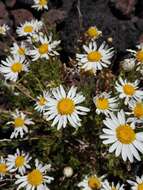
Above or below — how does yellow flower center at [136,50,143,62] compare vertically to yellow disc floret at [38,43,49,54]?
below

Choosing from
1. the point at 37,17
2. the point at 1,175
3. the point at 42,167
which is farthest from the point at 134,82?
the point at 37,17

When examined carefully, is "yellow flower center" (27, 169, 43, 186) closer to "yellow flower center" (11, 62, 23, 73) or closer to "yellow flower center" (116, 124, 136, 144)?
"yellow flower center" (116, 124, 136, 144)

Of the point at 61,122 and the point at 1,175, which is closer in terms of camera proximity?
the point at 61,122

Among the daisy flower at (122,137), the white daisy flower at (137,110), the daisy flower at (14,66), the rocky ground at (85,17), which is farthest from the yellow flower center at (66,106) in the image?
the rocky ground at (85,17)

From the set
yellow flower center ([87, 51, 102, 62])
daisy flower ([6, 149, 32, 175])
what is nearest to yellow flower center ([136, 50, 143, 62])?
yellow flower center ([87, 51, 102, 62])

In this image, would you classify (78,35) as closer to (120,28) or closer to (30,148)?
(120,28)

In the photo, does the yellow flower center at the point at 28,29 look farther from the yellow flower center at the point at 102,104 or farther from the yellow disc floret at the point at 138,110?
the yellow disc floret at the point at 138,110

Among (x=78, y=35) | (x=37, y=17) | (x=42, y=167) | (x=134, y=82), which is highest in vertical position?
(x=37, y=17)
